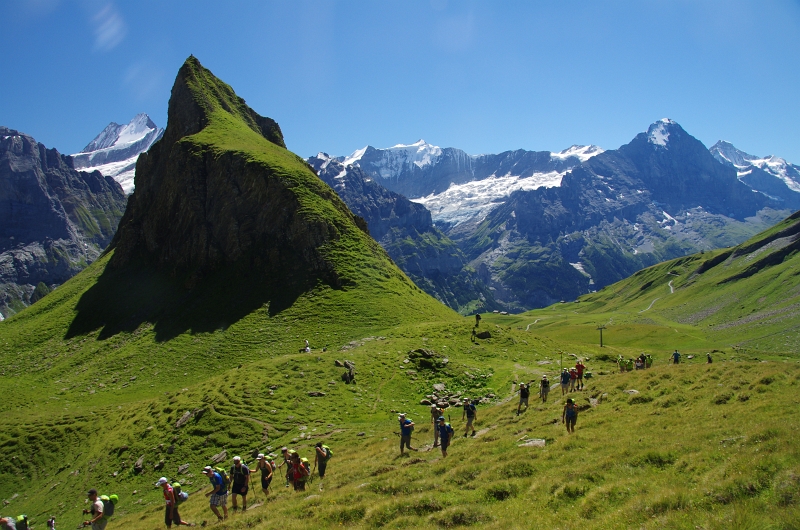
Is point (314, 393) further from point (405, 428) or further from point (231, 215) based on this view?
point (231, 215)

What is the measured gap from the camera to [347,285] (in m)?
83.4

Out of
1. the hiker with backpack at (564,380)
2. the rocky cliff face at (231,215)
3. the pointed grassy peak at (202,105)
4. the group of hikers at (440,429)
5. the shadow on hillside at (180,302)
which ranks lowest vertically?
the hiker with backpack at (564,380)

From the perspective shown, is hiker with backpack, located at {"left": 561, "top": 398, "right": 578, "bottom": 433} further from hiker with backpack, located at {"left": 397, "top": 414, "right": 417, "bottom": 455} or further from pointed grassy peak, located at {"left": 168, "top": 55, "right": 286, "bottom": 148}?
pointed grassy peak, located at {"left": 168, "top": 55, "right": 286, "bottom": 148}

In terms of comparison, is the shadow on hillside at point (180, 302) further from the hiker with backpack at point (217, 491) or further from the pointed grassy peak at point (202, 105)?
the hiker with backpack at point (217, 491)

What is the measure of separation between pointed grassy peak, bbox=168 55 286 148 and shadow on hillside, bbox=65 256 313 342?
5146 centimetres

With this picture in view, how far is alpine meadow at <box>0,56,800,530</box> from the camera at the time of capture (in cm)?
1803

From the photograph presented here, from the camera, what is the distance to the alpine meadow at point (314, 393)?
18031 millimetres

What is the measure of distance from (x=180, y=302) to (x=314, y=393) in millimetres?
51519

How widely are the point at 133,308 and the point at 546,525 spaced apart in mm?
93311

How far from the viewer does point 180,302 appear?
8638 cm

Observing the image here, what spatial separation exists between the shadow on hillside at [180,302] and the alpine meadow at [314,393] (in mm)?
470

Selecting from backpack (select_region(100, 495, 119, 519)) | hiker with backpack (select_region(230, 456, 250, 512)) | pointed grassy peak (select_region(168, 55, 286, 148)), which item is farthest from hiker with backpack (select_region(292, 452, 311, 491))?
pointed grassy peak (select_region(168, 55, 286, 148))

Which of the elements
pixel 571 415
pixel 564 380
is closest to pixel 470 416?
pixel 571 415

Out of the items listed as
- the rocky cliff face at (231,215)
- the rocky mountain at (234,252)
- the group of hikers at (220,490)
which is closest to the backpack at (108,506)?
the group of hikers at (220,490)
